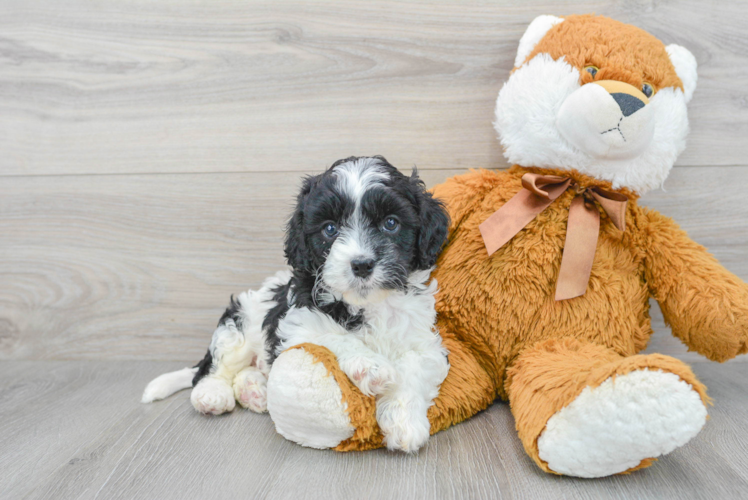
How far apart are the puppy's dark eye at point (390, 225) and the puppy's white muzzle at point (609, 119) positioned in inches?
20.3

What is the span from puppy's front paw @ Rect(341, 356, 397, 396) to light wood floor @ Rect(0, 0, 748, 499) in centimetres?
43

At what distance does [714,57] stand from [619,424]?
4.41 feet

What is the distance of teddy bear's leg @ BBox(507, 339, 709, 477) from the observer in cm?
96

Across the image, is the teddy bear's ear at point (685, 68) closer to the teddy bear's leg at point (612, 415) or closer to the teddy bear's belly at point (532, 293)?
the teddy bear's belly at point (532, 293)

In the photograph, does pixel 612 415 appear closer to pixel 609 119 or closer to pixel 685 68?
pixel 609 119

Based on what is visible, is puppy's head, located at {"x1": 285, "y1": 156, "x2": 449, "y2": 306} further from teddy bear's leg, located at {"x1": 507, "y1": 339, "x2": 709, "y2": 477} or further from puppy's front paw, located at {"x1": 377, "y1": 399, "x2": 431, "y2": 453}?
teddy bear's leg, located at {"x1": 507, "y1": 339, "x2": 709, "y2": 477}

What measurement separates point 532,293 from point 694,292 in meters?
0.41

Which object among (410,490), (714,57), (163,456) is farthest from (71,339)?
(714,57)

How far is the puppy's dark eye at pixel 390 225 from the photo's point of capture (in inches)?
→ 48.0

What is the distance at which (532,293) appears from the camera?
1.37 meters

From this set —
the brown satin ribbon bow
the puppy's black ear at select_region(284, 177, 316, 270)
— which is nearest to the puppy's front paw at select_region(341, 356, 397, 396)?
the puppy's black ear at select_region(284, 177, 316, 270)

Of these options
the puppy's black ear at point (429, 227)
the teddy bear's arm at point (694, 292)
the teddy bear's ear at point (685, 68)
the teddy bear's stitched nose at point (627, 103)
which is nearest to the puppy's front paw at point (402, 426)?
Answer: the puppy's black ear at point (429, 227)

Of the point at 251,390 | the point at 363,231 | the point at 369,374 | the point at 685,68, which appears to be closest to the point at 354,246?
the point at 363,231

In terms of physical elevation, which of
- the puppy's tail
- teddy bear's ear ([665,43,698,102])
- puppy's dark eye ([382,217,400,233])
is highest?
teddy bear's ear ([665,43,698,102])
